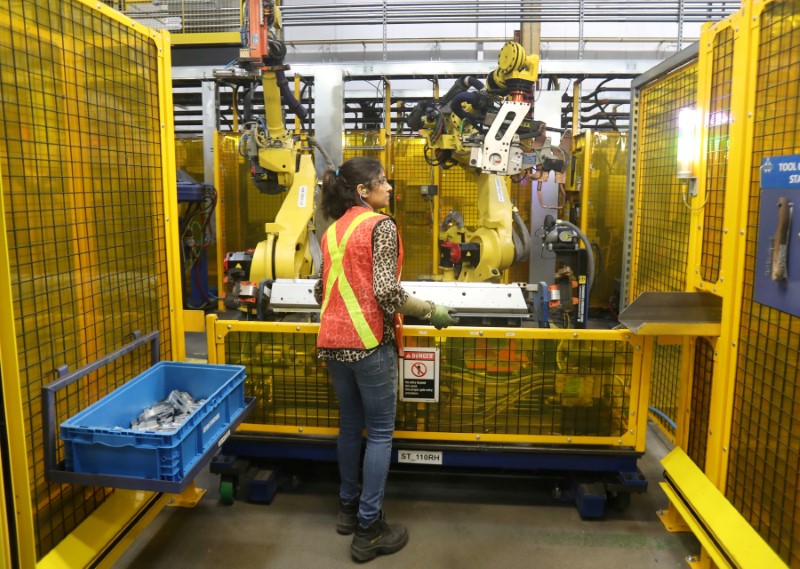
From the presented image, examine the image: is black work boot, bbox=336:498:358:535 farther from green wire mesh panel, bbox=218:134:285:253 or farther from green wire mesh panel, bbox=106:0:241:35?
green wire mesh panel, bbox=106:0:241:35

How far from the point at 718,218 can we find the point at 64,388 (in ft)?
9.28

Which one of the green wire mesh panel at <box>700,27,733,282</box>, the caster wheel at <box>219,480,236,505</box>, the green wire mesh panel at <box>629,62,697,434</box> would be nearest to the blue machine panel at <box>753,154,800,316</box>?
the green wire mesh panel at <box>700,27,733,282</box>

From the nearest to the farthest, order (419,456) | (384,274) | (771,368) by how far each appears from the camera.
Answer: (771,368), (384,274), (419,456)

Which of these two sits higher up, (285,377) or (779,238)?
(779,238)

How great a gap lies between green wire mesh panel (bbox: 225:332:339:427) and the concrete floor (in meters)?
0.47

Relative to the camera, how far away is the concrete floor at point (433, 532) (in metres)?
2.66

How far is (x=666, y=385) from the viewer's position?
12.2ft

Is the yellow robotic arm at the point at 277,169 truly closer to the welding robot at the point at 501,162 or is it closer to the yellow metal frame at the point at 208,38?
the welding robot at the point at 501,162

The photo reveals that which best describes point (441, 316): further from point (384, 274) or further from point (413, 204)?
point (413, 204)

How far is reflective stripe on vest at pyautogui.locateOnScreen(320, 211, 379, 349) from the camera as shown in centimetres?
251

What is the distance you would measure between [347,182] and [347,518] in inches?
65.3

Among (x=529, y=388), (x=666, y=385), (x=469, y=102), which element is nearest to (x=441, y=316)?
(x=529, y=388)

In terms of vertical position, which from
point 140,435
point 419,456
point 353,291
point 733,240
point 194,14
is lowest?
point 419,456

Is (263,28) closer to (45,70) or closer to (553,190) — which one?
(45,70)
